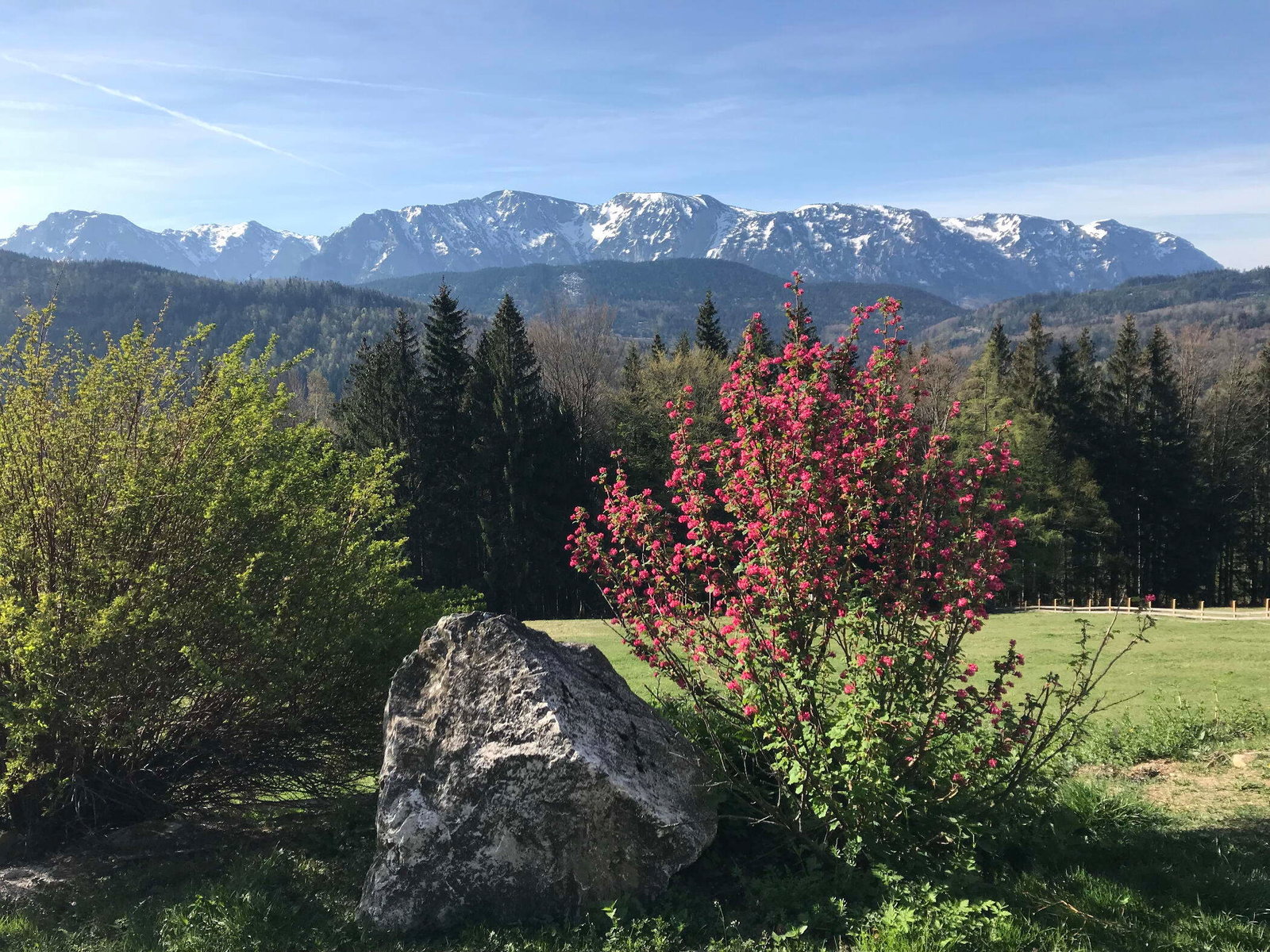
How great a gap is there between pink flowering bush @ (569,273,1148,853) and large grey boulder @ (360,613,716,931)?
0.84 meters

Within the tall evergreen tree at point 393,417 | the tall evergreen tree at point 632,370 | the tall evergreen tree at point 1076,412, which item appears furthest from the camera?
the tall evergreen tree at point 1076,412

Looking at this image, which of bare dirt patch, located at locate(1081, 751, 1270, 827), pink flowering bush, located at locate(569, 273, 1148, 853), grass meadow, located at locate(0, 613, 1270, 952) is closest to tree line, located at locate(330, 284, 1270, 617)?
bare dirt patch, located at locate(1081, 751, 1270, 827)

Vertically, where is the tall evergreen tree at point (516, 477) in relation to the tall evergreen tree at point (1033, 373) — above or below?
below

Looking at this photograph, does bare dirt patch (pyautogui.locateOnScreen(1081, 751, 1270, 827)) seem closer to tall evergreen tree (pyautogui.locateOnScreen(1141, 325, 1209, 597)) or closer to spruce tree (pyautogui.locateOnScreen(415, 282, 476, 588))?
spruce tree (pyautogui.locateOnScreen(415, 282, 476, 588))

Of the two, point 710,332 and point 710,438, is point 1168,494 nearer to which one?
point 710,332

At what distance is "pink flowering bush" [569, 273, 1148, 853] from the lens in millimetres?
6301

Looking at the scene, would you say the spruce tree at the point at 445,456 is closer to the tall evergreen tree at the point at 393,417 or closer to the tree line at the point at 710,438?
the tree line at the point at 710,438

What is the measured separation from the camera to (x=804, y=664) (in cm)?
663

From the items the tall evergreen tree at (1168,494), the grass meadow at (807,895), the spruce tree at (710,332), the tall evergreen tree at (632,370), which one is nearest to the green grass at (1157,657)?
the grass meadow at (807,895)

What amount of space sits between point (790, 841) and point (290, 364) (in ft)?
22.8

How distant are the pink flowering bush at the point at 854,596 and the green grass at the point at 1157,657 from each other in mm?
5786

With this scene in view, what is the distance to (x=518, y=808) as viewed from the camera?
646cm

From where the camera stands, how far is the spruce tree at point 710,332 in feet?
188

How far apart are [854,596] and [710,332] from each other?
52.6 meters
